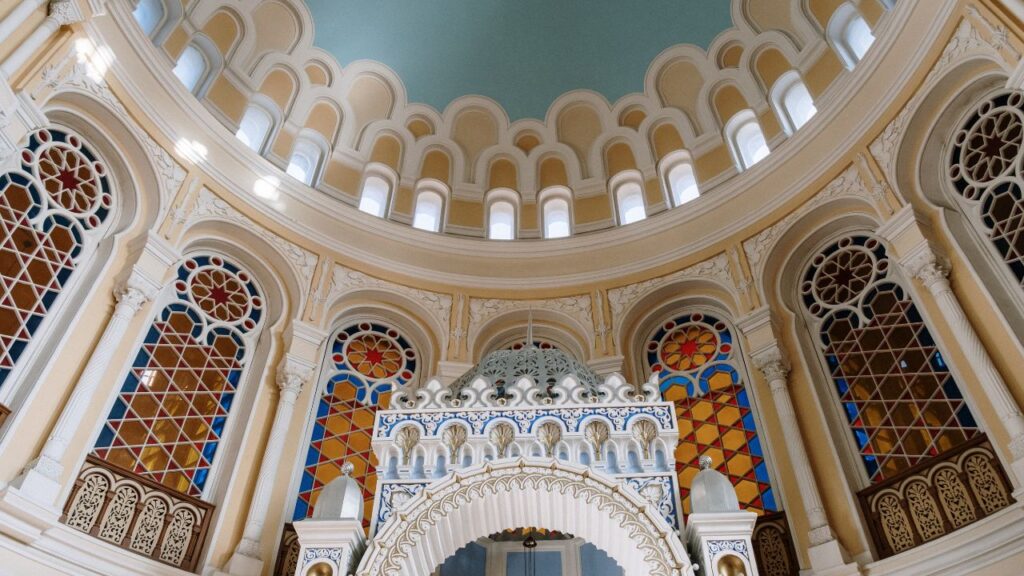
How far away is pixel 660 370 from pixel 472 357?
2.91 m

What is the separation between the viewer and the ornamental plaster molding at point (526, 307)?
12422mm

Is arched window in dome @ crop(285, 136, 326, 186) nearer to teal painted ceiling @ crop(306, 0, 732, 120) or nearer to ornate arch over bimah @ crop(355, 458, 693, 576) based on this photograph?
teal painted ceiling @ crop(306, 0, 732, 120)

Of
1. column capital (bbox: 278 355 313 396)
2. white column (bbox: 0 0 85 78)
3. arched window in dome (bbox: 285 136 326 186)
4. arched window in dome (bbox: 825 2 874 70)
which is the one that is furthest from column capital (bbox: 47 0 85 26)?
arched window in dome (bbox: 825 2 874 70)

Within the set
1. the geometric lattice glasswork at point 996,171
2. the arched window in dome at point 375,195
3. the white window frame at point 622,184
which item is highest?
the white window frame at point 622,184

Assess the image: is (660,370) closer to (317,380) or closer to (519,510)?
(317,380)

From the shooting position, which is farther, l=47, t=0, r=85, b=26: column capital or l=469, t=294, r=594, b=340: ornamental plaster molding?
l=469, t=294, r=594, b=340: ornamental plaster molding

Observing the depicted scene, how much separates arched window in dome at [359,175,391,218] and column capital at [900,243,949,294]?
839cm

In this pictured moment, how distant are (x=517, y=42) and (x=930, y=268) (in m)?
8.67

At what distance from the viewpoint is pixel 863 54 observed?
11.1 meters

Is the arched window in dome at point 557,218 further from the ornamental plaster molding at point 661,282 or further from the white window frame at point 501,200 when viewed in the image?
the ornamental plaster molding at point 661,282

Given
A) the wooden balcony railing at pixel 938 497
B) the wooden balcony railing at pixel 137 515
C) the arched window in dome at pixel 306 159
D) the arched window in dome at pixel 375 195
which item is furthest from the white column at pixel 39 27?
the wooden balcony railing at pixel 938 497

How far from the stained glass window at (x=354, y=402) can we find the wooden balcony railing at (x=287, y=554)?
42cm

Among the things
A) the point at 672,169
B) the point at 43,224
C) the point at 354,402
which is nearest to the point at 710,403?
the point at 672,169

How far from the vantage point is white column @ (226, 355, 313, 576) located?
8.45 meters
